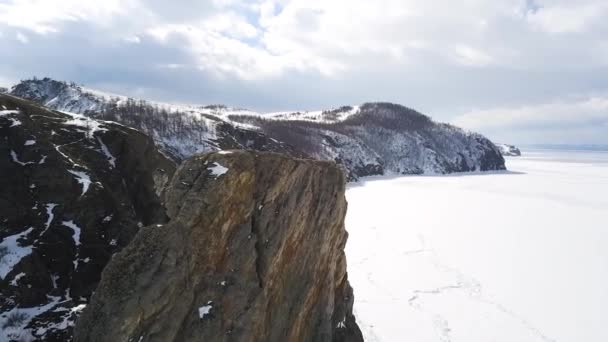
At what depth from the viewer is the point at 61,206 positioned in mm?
28391

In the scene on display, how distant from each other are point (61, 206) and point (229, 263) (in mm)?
19305

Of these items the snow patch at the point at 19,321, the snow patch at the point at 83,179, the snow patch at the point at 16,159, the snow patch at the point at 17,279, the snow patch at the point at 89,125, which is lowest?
the snow patch at the point at 19,321

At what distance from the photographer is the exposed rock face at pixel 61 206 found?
2312 centimetres

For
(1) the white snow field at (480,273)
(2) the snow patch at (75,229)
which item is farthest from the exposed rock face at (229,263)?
(2) the snow patch at (75,229)

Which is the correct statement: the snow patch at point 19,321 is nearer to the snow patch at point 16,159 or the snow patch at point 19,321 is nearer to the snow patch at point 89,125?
the snow patch at point 16,159

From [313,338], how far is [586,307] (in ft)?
83.2

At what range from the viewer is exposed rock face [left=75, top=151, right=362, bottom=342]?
12562mm

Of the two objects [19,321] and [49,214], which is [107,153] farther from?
[19,321]

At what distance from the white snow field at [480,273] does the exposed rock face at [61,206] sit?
17.9 metres

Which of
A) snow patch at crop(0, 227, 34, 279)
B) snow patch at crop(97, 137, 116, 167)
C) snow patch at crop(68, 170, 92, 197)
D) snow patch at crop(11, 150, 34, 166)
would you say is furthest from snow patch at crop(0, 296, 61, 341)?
snow patch at crop(97, 137, 116, 167)

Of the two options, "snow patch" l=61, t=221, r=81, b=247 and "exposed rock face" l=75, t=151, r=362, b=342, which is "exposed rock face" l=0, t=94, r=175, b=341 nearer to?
"snow patch" l=61, t=221, r=81, b=247

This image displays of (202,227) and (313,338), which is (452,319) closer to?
(313,338)

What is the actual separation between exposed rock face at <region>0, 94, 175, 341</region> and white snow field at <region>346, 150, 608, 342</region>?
58.6ft

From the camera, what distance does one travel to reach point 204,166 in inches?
593
